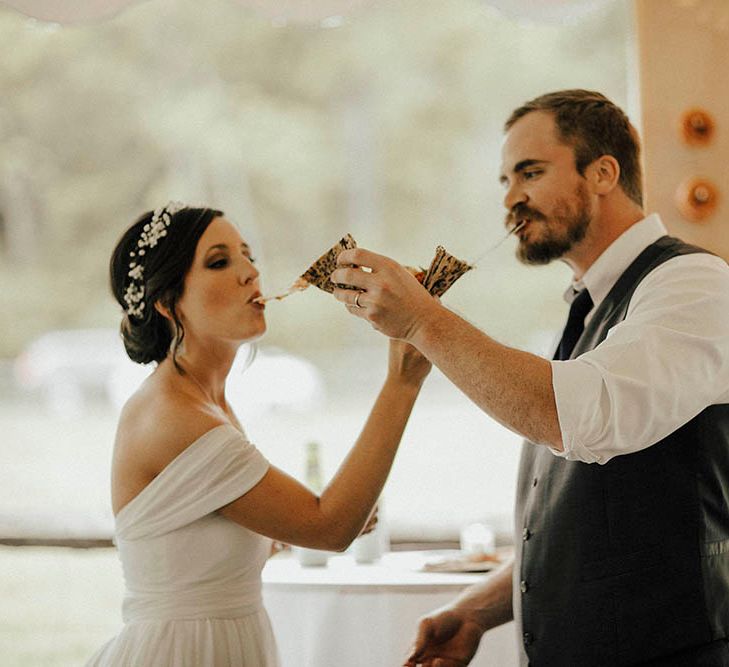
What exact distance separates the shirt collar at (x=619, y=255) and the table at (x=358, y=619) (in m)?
0.98

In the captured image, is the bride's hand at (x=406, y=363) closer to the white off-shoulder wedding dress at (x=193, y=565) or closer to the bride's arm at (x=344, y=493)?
the bride's arm at (x=344, y=493)

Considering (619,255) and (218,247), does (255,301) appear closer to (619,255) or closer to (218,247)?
(218,247)

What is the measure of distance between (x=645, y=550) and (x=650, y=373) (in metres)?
0.36

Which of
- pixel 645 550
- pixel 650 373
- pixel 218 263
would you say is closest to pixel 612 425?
pixel 650 373

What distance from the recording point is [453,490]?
6508 mm

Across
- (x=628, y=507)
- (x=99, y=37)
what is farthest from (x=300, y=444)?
(x=628, y=507)

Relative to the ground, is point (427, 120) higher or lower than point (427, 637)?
higher

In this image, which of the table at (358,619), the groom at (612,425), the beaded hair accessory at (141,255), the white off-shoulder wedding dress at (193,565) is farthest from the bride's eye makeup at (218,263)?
the table at (358,619)

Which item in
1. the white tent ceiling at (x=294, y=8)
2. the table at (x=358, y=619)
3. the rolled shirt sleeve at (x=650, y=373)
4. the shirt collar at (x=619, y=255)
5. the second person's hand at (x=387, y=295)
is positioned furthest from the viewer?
the white tent ceiling at (x=294, y=8)

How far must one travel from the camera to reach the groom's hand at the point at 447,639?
219 cm

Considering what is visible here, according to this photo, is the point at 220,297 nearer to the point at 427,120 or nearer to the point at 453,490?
the point at 453,490

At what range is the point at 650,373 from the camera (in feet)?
5.14

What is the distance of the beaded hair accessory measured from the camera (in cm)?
229

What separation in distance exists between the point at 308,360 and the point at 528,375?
606cm
